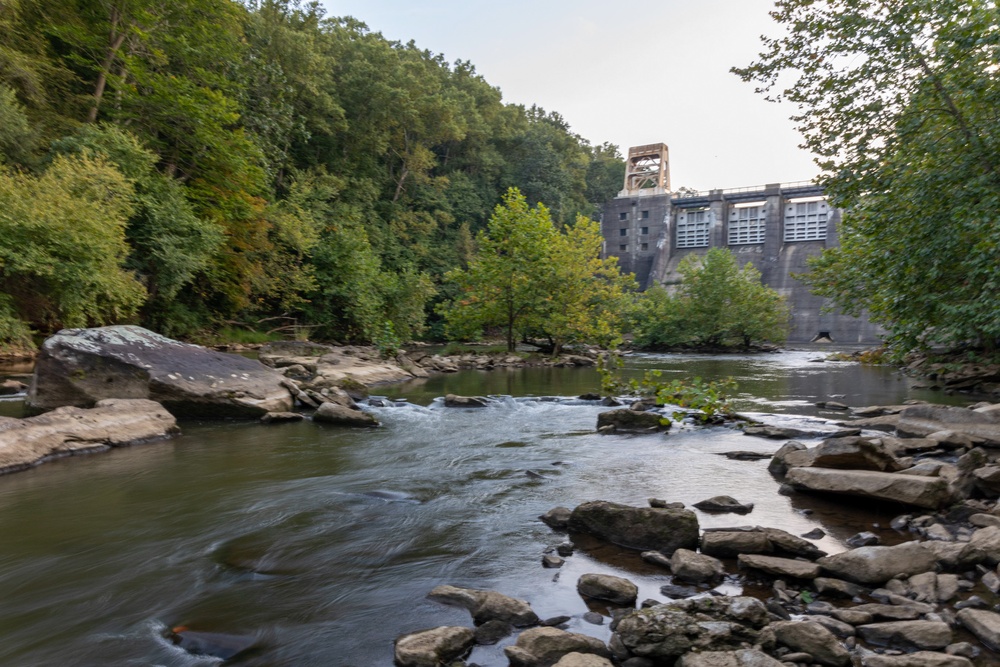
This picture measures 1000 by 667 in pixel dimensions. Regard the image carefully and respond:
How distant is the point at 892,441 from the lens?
7.61 m

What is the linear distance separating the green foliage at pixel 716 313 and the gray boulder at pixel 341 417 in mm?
33652

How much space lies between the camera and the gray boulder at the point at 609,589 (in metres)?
3.73

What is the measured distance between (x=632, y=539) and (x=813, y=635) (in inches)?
71.8

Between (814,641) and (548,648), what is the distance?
4.38 ft

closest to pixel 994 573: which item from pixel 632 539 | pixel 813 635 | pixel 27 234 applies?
pixel 813 635

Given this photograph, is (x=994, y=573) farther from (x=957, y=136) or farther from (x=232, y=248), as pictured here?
(x=232, y=248)

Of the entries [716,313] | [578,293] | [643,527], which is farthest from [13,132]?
[716,313]

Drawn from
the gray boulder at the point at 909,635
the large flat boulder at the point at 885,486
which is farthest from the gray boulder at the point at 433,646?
the large flat boulder at the point at 885,486

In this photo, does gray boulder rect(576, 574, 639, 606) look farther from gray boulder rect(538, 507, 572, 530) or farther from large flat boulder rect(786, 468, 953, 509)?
large flat boulder rect(786, 468, 953, 509)

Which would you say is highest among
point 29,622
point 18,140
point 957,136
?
point 18,140

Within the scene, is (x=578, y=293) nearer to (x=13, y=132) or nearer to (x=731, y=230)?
(x=13, y=132)

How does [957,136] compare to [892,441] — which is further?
[957,136]

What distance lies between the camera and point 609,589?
148 inches

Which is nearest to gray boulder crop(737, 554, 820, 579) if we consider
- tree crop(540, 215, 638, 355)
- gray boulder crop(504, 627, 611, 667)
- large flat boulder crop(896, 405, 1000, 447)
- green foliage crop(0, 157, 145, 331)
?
gray boulder crop(504, 627, 611, 667)
